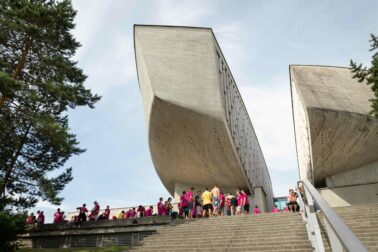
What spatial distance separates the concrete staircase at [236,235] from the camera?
6.97 metres

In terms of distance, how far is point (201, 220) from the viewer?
411 inches

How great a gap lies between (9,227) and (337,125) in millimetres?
15800

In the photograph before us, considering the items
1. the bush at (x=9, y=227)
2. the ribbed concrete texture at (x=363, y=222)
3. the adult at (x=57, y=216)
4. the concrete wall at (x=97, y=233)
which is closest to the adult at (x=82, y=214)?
the concrete wall at (x=97, y=233)

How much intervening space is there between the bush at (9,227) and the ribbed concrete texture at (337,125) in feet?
46.4

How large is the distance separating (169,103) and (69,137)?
6.09 meters

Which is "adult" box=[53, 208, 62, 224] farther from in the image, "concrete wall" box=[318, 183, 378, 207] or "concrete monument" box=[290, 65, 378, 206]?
"concrete wall" box=[318, 183, 378, 207]

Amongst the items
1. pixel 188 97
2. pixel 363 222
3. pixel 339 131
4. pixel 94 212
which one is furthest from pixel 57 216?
pixel 339 131

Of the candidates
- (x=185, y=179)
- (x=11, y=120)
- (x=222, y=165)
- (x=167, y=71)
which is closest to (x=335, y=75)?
(x=222, y=165)

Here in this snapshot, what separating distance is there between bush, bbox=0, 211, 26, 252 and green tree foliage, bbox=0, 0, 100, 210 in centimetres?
265

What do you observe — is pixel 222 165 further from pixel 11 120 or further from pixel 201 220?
pixel 11 120

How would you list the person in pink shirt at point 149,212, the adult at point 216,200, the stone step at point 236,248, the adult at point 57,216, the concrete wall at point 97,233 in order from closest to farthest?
the stone step at point 236,248
the concrete wall at point 97,233
the adult at point 216,200
the adult at point 57,216
the person in pink shirt at point 149,212

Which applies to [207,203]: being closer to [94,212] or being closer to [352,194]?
[94,212]

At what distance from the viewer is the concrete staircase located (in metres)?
6.97

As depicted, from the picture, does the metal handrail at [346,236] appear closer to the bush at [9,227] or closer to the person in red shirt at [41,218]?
the bush at [9,227]
